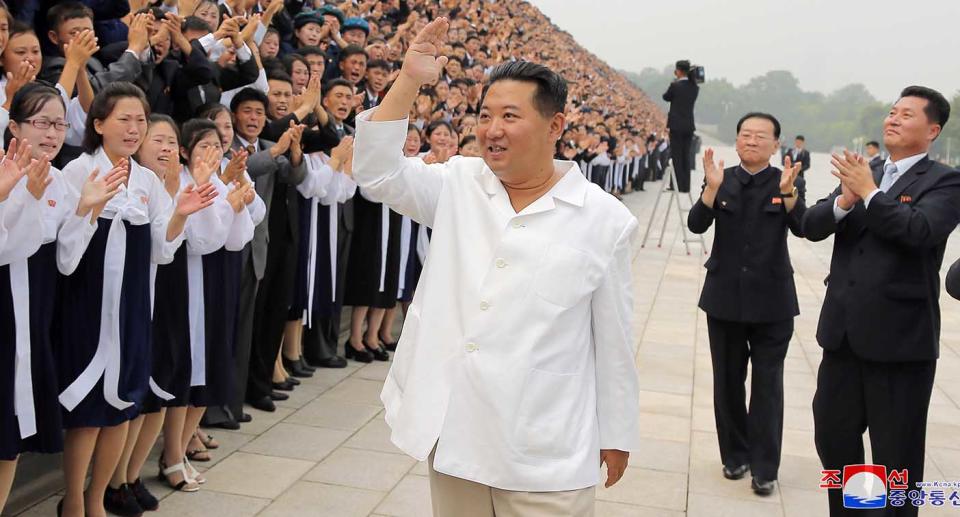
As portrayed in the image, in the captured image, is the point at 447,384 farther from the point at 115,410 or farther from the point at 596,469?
the point at 115,410

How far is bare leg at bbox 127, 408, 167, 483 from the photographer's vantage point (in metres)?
4.43

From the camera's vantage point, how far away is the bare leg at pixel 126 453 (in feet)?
14.1

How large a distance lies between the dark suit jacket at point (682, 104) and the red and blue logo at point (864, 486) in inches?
385

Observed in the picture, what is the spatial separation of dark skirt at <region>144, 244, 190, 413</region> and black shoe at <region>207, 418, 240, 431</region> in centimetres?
111

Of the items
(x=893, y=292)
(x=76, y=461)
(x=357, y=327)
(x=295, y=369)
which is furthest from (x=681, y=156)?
(x=76, y=461)

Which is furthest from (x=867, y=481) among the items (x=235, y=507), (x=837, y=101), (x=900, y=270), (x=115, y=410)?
(x=837, y=101)

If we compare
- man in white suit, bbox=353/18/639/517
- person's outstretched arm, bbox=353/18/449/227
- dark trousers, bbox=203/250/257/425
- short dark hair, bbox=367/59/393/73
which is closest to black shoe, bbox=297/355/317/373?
dark trousers, bbox=203/250/257/425

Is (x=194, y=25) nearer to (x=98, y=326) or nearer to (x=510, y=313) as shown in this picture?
(x=98, y=326)

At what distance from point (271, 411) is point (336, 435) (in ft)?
1.85

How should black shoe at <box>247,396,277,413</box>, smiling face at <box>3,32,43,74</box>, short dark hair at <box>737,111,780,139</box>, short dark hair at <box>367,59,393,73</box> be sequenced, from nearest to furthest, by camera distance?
smiling face at <box>3,32,43,74</box>, short dark hair at <box>737,111,780,139</box>, black shoe at <box>247,396,277,413</box>, short dark hair at <box>367,59,393,73</box>

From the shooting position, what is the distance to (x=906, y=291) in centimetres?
400

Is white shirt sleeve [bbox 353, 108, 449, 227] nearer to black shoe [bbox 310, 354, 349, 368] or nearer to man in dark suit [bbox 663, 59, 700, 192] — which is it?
black shoe [bbox 310, 354, 349, 368]

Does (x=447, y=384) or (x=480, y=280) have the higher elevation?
(x=480, y=280)

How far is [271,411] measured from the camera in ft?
19.8
